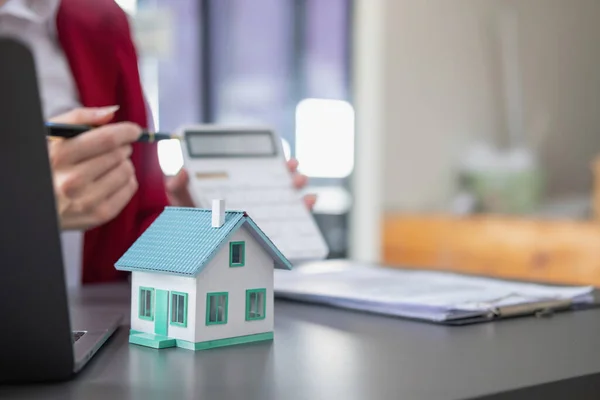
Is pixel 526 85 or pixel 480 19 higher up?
pixel 480 19

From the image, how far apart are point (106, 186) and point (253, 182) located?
0.17 m

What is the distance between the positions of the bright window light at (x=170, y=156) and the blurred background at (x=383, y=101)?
1636mm

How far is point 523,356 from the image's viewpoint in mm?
569

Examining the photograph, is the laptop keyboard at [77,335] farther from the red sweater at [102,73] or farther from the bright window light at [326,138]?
the bright window light at [326,138]

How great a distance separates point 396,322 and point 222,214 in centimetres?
22

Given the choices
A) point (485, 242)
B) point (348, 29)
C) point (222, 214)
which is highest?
point (348, 29)

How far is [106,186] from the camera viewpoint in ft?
2.83

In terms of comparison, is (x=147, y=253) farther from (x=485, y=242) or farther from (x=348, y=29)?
(x=348, y=29)

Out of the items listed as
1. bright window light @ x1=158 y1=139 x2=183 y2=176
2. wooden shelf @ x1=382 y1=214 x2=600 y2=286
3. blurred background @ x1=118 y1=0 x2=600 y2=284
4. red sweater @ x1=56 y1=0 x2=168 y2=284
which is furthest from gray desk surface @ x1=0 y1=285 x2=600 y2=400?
blurred background @ x1=118 y1=0 x2=600 y2=284

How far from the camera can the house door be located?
58 centimetres

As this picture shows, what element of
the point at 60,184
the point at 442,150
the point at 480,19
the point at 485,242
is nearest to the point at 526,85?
the point at 480,19

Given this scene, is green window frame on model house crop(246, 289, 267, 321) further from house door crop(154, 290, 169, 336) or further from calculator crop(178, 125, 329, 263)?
calculator crop(178, 125, 329, 263)

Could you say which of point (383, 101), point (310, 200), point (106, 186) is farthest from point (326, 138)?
point (106, 186)

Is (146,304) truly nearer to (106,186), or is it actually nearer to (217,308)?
(217,308)
